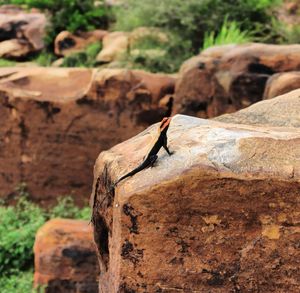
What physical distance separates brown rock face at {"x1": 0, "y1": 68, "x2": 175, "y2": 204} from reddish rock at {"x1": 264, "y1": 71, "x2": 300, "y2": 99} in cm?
179

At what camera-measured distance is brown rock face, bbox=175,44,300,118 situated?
22.2ft

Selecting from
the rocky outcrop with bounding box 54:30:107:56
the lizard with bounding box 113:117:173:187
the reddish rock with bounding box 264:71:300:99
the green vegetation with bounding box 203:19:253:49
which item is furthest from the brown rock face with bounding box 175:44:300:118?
the rocky outcrop with bounding box 54:30:107:56

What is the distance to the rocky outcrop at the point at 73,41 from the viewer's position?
36.8 ft

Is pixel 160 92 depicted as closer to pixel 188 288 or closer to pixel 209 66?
pixel 209 66

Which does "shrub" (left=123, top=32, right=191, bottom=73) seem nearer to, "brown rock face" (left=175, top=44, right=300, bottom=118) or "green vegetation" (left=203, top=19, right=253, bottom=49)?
"green vegetation" (left=203, top=19, right=253, bottom=49)

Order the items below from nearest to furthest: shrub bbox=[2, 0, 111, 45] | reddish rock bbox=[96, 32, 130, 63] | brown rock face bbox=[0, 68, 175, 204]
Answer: brown rock face bbox=[0, 68, 175, 204], reddish rock bbox=[96, 32, 130, 63], shrub bbox=[2, 0, 111, 45]

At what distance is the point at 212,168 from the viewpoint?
2.82m

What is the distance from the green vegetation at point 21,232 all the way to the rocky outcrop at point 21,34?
3.65 m

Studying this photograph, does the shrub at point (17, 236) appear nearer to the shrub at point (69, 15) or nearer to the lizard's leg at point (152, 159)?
the shrub at point (69, 15)

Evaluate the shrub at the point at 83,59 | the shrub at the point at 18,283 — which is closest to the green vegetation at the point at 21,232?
the shrub at the point at 18,283

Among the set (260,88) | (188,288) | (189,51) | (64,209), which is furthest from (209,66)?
(188,288)

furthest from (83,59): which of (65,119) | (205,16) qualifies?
(65,119)

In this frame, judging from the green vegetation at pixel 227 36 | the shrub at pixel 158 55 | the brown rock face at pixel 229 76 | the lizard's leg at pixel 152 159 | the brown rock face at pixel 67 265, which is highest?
the lizard's leg at pixel 152 159

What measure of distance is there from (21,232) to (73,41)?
4.77 metres
